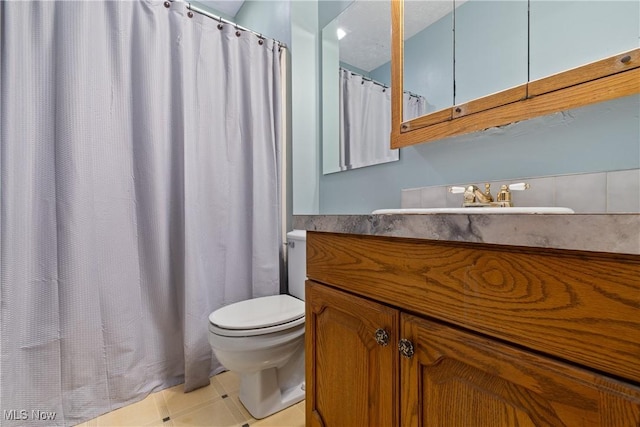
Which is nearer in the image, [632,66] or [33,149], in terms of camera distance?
[632,66]

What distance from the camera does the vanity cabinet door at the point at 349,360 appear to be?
55 centimetres

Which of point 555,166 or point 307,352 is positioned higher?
point 555,166

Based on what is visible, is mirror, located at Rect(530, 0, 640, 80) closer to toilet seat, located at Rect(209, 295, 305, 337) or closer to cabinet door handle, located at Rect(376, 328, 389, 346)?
cabinet door handle, located at Rect(376, 328, 389, 346)

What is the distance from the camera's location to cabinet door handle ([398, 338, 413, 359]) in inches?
20.0

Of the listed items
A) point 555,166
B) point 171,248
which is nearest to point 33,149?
point 171,248

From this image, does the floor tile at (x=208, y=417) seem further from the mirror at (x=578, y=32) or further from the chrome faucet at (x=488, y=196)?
the mirror at (x=578, y=32)

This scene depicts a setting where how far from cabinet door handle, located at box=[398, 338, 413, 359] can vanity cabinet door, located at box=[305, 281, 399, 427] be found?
19 millimetres

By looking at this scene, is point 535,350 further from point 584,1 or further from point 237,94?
point 237,94

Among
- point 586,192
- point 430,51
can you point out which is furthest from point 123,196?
point 586,192

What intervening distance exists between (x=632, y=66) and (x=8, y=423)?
218 cm

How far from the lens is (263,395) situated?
3.90 feet

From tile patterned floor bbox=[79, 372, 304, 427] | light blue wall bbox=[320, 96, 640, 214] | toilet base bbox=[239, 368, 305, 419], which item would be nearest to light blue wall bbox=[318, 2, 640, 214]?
light blue wall bbox=[320, 96, 640, 214]

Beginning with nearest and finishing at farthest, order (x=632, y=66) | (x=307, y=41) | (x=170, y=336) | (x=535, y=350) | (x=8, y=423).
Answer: (x=535, y=350) → (x=632, y=66) → (x=8, y=423) → (x=170, y=336) → (x=307, y=41)

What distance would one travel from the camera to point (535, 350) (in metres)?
0.38
